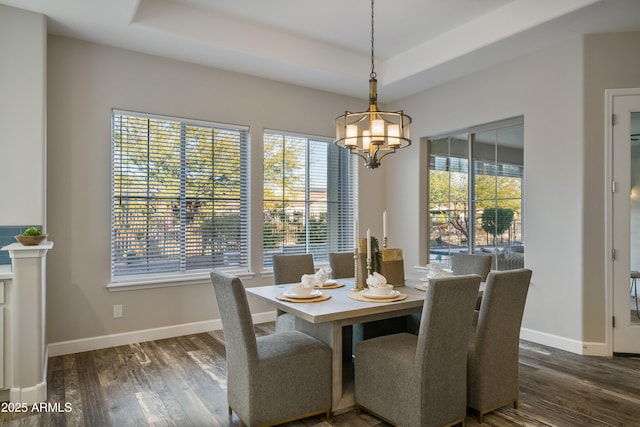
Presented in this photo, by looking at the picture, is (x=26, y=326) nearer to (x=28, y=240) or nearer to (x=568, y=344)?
(x=28, y=240)

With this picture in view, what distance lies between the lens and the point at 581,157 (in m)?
3.75

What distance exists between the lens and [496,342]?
8.09ft

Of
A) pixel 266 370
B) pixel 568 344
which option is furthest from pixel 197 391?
pixel 568 344

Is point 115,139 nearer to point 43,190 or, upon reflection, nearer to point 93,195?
point 93,195

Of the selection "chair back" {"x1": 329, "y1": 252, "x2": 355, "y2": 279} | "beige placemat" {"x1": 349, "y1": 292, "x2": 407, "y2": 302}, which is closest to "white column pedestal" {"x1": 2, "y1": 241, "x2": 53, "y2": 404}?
"beige placemat" {"x1": 349, "y1": 292, "x2": 407, "y2": 302}

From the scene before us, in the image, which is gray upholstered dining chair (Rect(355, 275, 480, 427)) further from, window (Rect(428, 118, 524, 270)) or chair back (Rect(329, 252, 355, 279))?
window (Rect(428, 118, 524, 270))

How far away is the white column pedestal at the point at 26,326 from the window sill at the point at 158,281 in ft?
3.84

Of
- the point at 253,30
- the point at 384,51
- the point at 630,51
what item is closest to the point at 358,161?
the point at 384,51

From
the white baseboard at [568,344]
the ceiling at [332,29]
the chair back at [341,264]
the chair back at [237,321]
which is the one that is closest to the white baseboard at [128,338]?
the chair back at [341,264]

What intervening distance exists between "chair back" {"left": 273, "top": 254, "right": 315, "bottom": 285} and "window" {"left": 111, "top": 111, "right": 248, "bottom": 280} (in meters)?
1.16

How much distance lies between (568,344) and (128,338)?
13.5 ft

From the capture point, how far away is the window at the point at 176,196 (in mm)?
4062

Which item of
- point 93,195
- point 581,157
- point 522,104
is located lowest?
point 93,195

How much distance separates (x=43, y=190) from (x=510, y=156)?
14.3 ft
